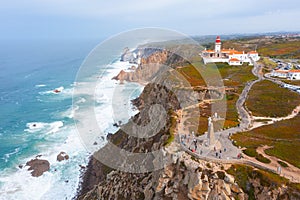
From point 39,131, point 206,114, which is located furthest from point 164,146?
point 39,131

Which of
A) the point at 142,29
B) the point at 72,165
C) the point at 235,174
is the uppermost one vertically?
the point at 142,29

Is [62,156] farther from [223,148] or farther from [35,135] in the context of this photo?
[223,148]

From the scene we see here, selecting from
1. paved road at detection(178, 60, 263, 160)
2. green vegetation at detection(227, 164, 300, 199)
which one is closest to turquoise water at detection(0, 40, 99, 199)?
paved road at detection(178, 60, 263, 160)

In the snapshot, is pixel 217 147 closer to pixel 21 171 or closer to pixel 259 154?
pixel 259 154

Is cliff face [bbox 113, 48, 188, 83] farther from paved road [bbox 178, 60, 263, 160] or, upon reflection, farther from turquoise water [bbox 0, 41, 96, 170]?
paved road [bbox 178, 60, 263, 160]

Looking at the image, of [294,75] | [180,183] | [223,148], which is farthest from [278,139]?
[294,75]

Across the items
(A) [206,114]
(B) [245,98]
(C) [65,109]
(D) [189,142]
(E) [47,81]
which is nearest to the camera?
(D) [189,142]
